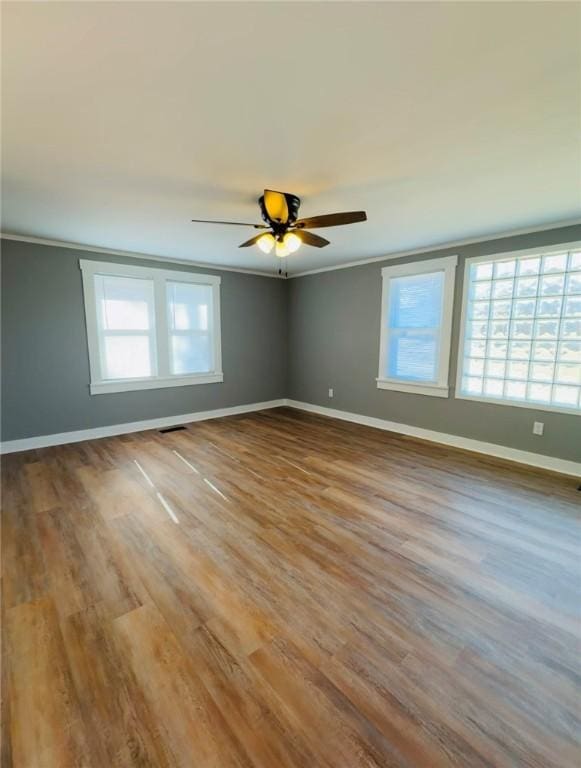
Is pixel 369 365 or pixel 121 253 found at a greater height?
pixel 121 253

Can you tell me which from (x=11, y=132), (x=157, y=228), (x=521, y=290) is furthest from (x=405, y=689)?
(x=157, y=228)

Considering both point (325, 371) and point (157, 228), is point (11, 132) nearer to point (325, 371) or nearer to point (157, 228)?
point (157, 228)

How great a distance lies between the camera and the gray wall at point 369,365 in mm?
3363

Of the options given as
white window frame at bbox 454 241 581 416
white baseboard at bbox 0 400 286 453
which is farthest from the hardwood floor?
white baseboard at bbox 0 400 286 453

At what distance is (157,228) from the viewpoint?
3.35m

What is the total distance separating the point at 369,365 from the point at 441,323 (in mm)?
1224

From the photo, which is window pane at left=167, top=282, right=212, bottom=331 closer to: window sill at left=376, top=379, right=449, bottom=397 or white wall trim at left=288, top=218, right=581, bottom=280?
white wall trim at left=288, top=218, right=581, bottom=280

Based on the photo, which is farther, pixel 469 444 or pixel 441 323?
pixel 441 323

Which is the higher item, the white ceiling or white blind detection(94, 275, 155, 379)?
the white ceiling

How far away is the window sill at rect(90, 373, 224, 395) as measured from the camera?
433 centimetres

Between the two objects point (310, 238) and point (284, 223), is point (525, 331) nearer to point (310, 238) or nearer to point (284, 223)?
point (310, 238)

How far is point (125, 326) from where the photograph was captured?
4488 mm

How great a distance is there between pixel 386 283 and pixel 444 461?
256 centimetres

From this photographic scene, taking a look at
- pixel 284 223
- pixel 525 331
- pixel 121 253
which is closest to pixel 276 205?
pixel 284 223
